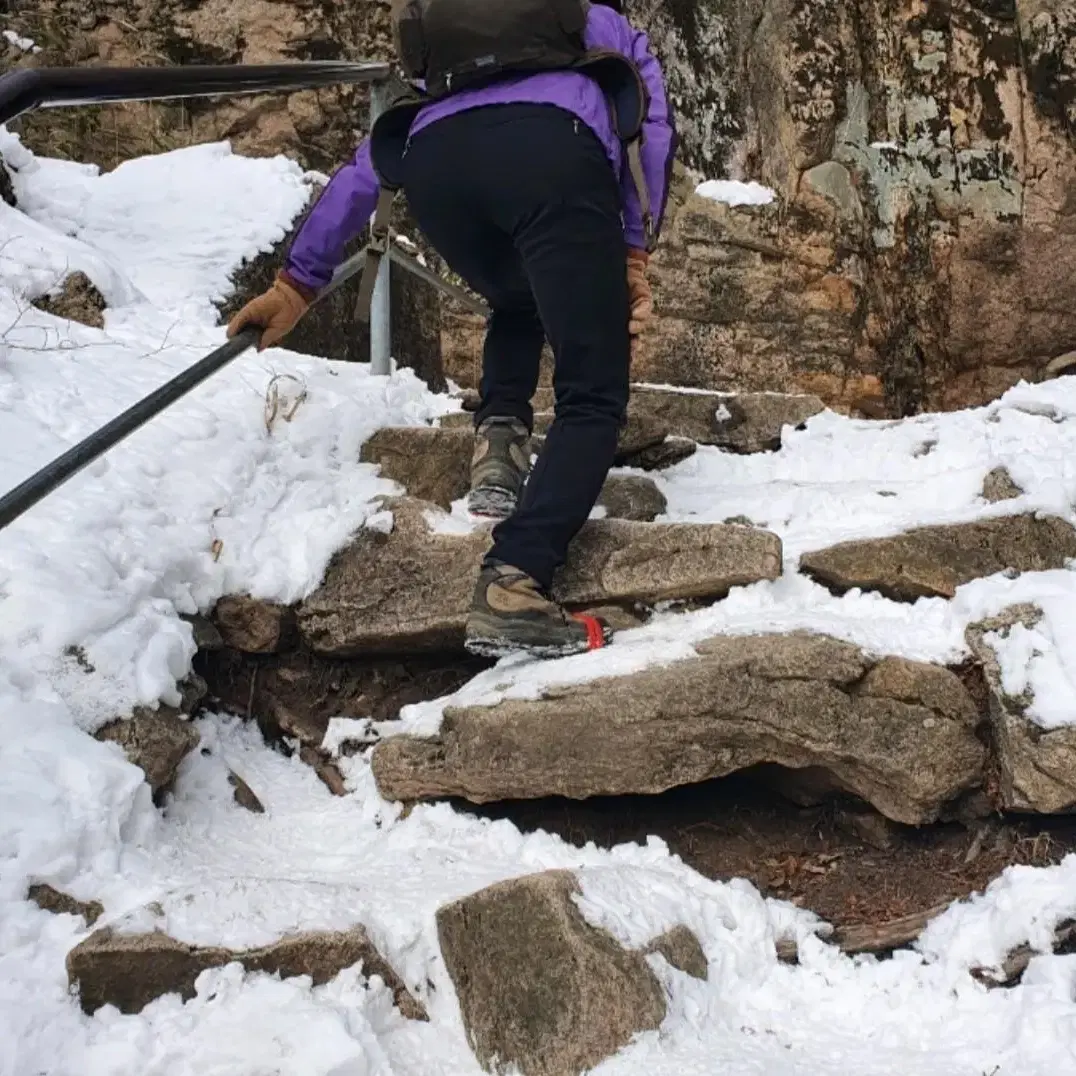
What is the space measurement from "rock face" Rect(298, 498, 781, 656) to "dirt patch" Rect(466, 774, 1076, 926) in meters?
0.62

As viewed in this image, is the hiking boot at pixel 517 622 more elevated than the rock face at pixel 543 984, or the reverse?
the hiking boot at pixel 517 622

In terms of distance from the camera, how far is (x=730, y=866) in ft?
8.61

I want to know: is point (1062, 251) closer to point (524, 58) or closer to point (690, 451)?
point (690, 451)

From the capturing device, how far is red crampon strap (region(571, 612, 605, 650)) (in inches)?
119

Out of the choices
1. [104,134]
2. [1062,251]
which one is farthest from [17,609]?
[1062,251]

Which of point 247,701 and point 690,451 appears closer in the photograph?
point 247,701

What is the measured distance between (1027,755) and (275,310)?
245cm

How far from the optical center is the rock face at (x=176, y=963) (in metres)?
1.98

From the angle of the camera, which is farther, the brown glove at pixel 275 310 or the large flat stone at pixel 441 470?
the large flat stone at pixel 441 470

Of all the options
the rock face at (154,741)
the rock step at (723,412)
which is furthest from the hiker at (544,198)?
the rock step at (723,412)

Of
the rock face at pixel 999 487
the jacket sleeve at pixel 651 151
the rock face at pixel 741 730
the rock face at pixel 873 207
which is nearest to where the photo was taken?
the rock face at pixel 741 730

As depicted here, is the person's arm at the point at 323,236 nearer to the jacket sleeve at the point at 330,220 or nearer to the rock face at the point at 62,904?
the jacket sleeve at the point at 330,220

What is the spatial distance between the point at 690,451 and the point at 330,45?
251 inches

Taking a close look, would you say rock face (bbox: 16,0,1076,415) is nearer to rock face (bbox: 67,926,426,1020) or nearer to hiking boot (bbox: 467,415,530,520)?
hiking boot (bbox: 467,415,530,520)
